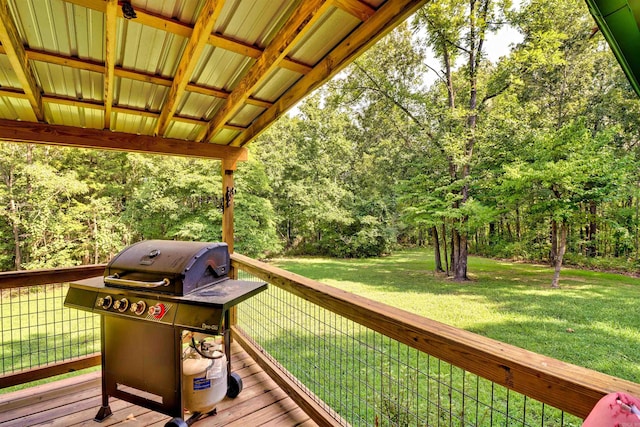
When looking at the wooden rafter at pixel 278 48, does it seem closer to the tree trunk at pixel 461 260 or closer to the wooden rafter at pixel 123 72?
the wooden rafter at pixel 123 72

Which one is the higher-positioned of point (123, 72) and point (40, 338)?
point (123, 72)

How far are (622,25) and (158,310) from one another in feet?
6.48

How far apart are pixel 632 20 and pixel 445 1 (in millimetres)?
9488

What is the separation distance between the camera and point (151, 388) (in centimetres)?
170

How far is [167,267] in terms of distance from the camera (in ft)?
5.22

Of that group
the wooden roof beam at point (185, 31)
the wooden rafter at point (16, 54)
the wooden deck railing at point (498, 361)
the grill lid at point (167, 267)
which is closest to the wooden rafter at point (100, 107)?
the wooden rafter at point (16, 54)

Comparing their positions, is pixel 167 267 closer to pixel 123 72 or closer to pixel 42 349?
pixel 123 72

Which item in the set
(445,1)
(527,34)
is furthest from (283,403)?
(527,34)

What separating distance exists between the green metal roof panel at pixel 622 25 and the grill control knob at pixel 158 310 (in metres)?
1.91

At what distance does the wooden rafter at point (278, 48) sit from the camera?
138 centimetres

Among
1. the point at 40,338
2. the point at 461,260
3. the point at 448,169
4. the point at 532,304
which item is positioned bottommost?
the point at 532,304

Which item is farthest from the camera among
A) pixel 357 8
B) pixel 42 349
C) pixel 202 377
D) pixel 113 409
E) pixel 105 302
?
pixel 42 349

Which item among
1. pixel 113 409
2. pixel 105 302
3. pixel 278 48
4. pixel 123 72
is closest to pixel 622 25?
pixel 278 48

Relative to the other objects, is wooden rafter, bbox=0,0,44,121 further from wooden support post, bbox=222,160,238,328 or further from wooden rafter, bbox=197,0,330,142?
wooden support post, bbox=222,160,238,328
